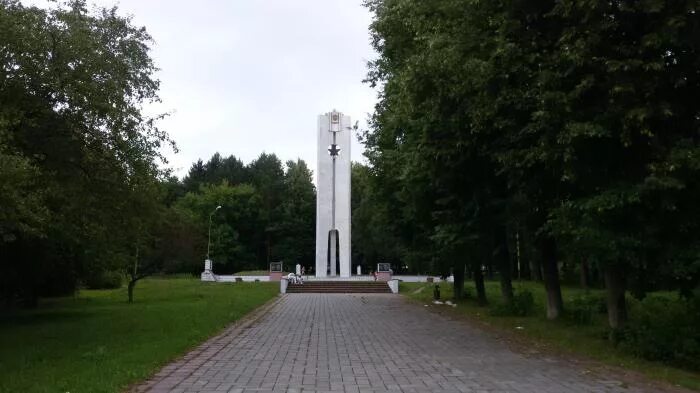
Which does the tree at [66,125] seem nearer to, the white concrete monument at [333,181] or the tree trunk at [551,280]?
the tree trunk at [551,280]

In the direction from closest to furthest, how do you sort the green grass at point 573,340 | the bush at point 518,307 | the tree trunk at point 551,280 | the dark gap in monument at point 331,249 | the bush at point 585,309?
1. the green grass at point 573,340
2. the bush at point 585,309
3. the tree trunk at point 551,280
4. the bush at point 518,307
5. the dark gap in monument at point 331,249

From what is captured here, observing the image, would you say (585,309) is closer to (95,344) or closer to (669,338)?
(669,338)

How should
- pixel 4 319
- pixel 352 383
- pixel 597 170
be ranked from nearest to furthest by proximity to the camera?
pixel 352 383, pixel 597 170, pixel 4 319

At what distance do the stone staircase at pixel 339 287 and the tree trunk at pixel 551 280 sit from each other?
2328 cm

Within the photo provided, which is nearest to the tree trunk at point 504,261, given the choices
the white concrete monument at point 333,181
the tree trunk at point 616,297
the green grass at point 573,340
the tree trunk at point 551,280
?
the green grass at point 573,340

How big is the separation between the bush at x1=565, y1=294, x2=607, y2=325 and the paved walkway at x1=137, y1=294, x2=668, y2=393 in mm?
2868

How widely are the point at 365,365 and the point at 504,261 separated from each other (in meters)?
11.8

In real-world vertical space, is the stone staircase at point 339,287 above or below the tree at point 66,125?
below

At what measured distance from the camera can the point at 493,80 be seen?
39.8 ft

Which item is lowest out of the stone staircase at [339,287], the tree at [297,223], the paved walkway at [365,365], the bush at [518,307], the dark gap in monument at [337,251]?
the paved walkway at [365,365]

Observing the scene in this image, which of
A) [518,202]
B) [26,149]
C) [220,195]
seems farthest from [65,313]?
[220,195]

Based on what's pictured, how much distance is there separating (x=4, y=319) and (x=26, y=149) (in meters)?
11.8

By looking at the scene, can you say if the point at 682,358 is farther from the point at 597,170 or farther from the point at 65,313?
the point at 65,313

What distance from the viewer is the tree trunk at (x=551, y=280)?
17844 millimetres
